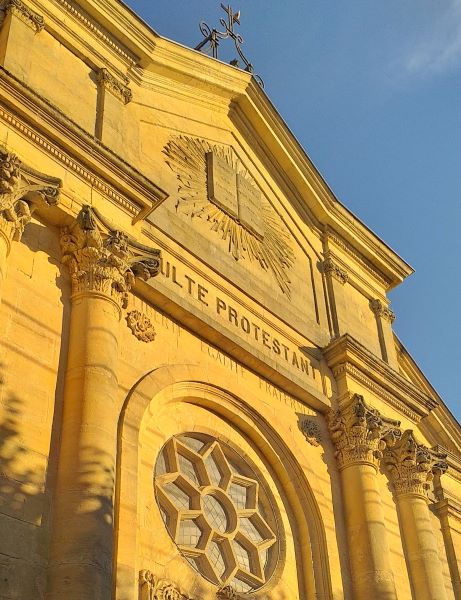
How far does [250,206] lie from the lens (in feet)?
58.9

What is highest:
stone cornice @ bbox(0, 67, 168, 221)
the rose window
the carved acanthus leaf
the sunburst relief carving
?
the sunburst relief carving

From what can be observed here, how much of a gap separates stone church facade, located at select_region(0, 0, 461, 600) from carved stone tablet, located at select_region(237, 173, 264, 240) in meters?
0.07

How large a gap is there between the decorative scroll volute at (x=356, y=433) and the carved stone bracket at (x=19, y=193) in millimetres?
7185

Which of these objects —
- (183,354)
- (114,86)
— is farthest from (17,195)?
(114,86)

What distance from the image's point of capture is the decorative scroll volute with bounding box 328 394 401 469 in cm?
1608

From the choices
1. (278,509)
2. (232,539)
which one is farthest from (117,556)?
(278,509)

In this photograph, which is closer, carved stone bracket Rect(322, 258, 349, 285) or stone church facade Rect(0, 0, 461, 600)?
stone church facade Rect(0, 0, 461, 600)

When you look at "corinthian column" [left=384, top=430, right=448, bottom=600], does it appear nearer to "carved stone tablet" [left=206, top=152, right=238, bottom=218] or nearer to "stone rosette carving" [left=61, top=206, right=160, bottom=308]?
"carved stone tablet" [left=206, top=152, right=238, bottom=218]

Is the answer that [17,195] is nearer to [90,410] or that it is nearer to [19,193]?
[19,193]

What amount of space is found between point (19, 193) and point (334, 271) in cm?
947

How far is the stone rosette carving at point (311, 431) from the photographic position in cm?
1580

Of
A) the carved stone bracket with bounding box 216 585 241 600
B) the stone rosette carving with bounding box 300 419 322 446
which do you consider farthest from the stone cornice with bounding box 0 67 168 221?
the carved stone bracket with bounding box 216 585 241 600

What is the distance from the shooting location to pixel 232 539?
43.6 feet

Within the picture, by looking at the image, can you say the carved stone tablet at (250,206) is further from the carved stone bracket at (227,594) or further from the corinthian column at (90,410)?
the carved stone bracket at (227,594)
